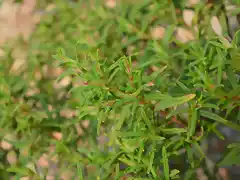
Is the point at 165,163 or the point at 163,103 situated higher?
the point at 163,103

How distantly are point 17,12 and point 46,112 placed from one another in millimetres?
498

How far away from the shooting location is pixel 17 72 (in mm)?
1200

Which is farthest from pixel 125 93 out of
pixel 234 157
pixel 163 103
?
pixel 234 157

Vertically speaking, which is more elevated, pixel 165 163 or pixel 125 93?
pixel 125 93

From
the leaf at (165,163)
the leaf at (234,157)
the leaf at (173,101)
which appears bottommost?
the leaf at (234,157)

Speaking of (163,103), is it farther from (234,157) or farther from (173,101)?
(234,157)

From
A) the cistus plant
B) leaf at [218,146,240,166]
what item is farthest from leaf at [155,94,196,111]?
leaf at [218,146,240,166]

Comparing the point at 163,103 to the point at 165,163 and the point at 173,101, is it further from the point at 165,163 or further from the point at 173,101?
the point at 165,163

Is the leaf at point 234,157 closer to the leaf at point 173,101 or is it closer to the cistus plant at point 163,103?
the cistus plant at point 163,103

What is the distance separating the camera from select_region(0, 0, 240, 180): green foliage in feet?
2.48

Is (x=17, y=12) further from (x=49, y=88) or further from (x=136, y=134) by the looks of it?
(x=136, y=134)

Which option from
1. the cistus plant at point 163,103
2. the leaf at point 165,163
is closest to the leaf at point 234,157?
the cistus plant at point 163,103

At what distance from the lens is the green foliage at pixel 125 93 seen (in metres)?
0.76

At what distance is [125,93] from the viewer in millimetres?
760
